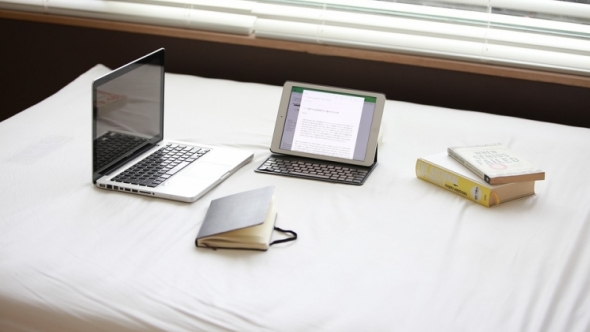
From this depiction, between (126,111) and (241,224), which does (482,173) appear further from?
(126,111)

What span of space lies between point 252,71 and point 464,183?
4.16ft

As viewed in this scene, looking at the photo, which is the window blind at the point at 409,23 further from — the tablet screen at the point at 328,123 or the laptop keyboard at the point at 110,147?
the laptop keyboard at the point at 110,147

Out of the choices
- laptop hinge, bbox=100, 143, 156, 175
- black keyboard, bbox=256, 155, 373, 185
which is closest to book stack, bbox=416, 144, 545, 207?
black keyboard, bbox=256, 155, 373, 185

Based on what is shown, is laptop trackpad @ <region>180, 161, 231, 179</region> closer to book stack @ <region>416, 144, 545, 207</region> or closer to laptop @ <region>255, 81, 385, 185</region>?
laptop @ <region>255, 81, 385, 185</region>

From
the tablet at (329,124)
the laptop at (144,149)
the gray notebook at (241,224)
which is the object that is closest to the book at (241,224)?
the gray notebook at (241,224)

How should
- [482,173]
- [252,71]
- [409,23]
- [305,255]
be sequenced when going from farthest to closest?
[252,71], [409,23], [482,173], [305,255]

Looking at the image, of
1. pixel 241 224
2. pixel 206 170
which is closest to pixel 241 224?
pixel 241 224

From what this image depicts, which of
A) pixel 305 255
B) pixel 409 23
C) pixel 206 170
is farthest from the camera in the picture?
pixel 409 23

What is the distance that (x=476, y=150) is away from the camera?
1.88 m

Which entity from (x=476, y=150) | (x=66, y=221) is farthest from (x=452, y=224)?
(x=66, y=221)

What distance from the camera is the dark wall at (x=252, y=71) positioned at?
2.55 meters

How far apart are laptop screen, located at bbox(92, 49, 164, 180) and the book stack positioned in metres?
0.73

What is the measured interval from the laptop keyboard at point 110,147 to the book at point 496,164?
32.7 inches

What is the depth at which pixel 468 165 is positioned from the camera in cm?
181
